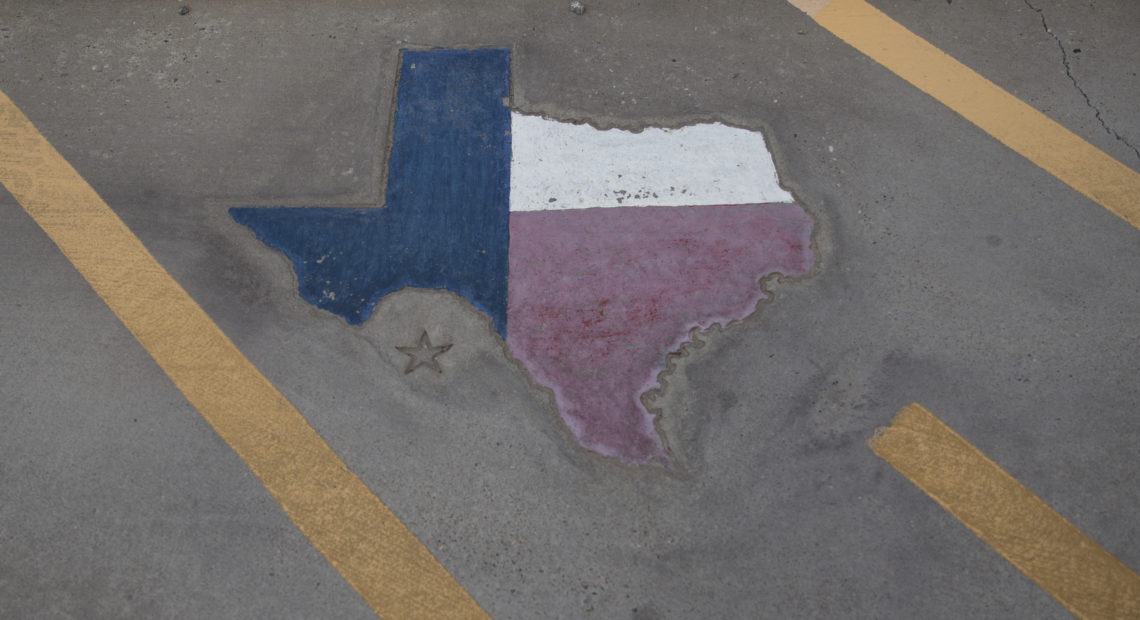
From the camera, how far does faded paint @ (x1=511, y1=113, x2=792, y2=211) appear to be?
362cm

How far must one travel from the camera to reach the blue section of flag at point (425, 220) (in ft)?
11.1

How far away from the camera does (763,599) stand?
2664mm

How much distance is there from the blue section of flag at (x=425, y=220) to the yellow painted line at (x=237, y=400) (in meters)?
0.50

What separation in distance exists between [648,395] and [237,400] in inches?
69.7

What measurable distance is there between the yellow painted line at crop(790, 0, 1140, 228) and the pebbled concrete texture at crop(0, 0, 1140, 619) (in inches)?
4.0

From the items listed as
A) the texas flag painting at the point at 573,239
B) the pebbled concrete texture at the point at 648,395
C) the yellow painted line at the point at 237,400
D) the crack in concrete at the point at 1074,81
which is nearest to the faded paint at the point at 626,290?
the texas flag painting at the point at 573,239

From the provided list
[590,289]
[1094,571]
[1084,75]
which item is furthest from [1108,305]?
[590,289]

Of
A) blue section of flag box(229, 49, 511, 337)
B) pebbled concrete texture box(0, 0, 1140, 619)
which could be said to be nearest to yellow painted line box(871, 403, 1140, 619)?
pebbled concrete texture box(0, 0, 1140, 619)

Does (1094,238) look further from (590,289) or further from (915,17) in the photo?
(590,289)

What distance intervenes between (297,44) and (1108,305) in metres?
4.51

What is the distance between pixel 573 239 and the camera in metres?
3.48

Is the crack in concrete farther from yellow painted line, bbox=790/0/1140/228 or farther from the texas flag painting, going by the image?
the texas flag painting

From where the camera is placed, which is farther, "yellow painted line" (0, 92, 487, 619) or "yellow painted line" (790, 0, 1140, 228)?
"yellow painted line" (790, 0, 1140, 228)

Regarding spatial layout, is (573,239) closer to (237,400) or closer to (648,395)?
(648,395)
